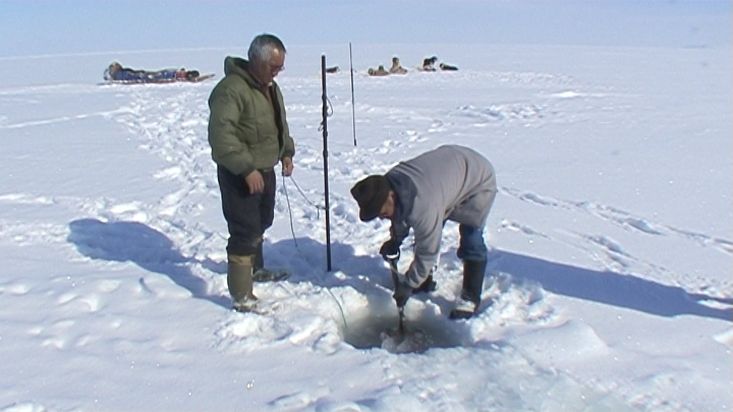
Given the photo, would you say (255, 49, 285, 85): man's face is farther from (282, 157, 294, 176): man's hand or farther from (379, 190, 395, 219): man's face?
(379, 190, 395, 219): man's face

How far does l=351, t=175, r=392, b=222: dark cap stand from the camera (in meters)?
3.45

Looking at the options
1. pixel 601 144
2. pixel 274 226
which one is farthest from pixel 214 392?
pixel 601 144

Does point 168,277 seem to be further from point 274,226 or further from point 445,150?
point 445,150

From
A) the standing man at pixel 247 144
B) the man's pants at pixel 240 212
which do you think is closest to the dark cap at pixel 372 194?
the standing man at pixel 247 144

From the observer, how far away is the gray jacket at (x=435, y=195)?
11.5 feet

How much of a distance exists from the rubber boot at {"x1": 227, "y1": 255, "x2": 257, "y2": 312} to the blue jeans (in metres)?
1.30

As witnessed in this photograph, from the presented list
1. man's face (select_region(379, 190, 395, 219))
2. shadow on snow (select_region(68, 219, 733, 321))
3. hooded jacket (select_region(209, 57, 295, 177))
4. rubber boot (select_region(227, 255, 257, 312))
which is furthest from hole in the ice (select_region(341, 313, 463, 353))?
hooded jacket (select_region(209, 57, 295, 177))

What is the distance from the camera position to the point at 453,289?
4539mm

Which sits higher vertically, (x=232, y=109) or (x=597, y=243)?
(x=232, y=109)

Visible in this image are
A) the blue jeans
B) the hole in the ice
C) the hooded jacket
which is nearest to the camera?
the hooded jacket

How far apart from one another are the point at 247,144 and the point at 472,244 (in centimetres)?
148

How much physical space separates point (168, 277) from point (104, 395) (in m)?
1.53

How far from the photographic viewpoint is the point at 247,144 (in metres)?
4.11

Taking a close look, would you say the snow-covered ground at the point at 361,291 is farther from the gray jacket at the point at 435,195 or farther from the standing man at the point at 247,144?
the gray jacket at the point at 435,195
